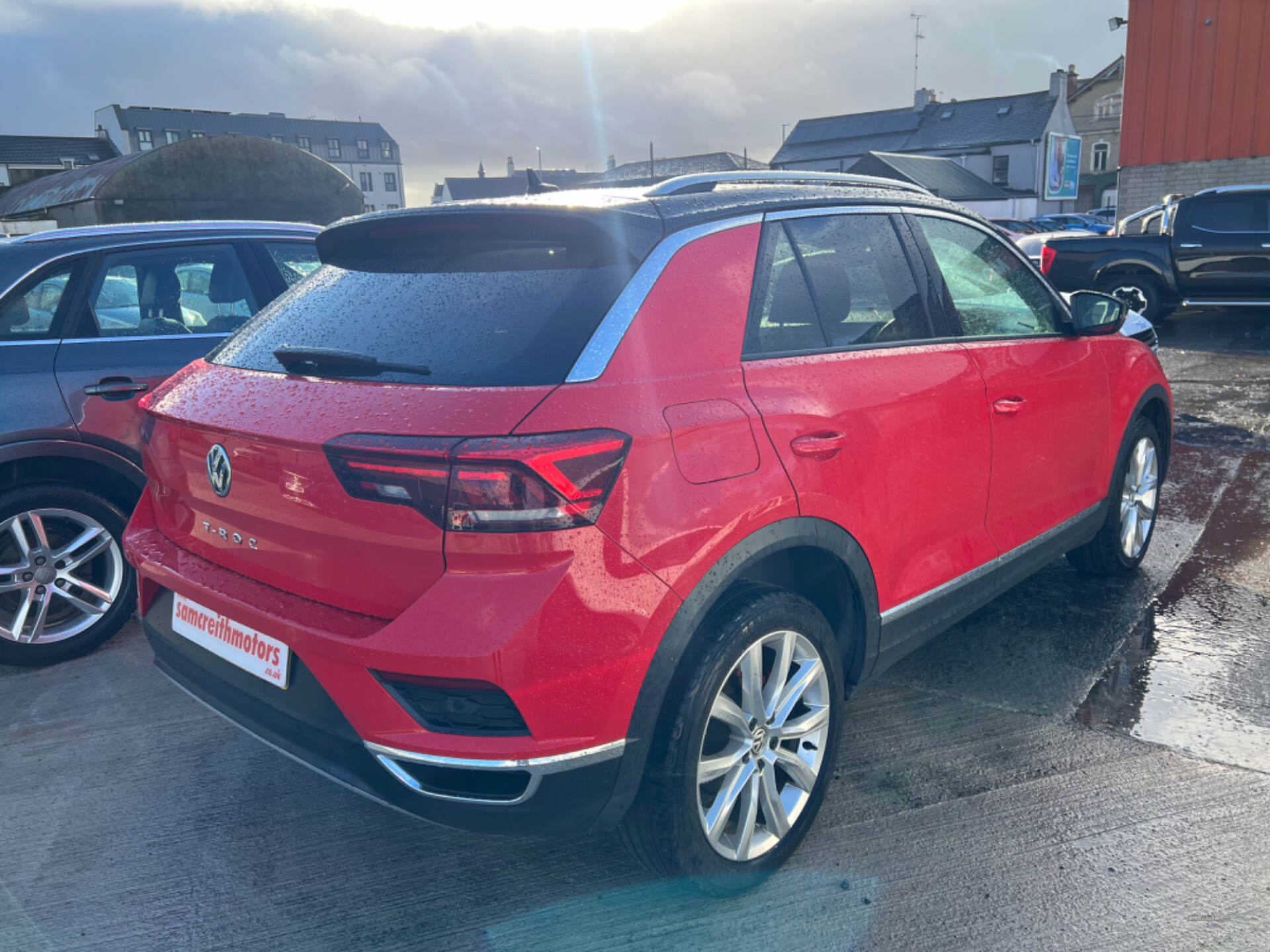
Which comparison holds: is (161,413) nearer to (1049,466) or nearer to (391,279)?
(391,279)

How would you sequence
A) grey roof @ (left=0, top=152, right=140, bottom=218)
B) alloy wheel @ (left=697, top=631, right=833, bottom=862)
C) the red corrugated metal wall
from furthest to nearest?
grey roof @ (left=0, top=152, right=140, bottom=218)
the red corrugated metal wall
alloy wheel @ (left=697, top=631, right=833, bottom=862)

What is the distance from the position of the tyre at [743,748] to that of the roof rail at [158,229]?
265 centimetres

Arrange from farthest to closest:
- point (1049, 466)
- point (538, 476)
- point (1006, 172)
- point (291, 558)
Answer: point (1006, 172) < point (1049, 466) < point (291, 558) < point (538, 476)

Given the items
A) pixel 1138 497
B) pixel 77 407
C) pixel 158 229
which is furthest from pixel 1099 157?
pixel 77 407

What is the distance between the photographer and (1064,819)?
271 centimetres

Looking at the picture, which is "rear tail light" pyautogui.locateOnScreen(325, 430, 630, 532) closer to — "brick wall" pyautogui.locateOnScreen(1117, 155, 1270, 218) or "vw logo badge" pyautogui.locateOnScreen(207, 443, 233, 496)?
"vw logo badge" pyautogui.locateOnScreen(207, 443, 233, 496)

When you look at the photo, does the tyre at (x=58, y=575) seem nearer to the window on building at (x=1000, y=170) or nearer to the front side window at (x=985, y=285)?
the front side window at (x=985, y=285)

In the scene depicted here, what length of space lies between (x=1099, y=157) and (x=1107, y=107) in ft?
10.1

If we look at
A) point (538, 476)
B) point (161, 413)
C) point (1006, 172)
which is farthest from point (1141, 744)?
point (1006, 172)

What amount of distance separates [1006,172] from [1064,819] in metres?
63.3

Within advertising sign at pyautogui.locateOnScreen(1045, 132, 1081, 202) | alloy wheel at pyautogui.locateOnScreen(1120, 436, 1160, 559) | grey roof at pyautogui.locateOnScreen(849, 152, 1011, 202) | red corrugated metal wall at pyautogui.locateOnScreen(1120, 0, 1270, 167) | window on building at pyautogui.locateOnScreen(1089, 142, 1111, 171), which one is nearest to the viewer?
alloy wheel at pyautogui.locateOnScreen(1120, 436, 1160, 559)

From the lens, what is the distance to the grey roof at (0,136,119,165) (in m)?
62.2

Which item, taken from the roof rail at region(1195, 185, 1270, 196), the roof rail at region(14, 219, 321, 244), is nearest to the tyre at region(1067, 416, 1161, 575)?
the roof rail at region(14, 219, 321, 244)

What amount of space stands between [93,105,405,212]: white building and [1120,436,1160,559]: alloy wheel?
268ft
